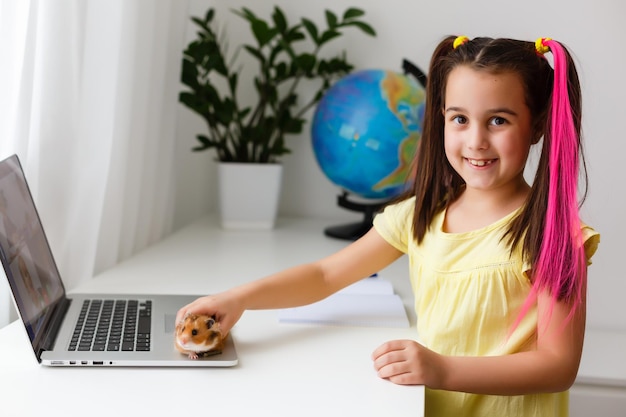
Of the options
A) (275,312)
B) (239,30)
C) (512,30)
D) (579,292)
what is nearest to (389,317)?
(275,312)

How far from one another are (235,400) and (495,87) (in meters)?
0.45

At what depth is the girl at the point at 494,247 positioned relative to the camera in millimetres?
899

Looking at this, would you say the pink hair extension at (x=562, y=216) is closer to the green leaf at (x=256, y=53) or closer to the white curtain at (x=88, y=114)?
the white curtain at (x=88, y=114)

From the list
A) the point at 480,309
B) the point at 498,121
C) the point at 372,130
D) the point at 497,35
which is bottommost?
the point at 480,309

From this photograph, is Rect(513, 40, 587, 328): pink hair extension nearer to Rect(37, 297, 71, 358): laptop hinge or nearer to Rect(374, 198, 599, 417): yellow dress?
Rect(374, 198, 599, 417): yellow dress

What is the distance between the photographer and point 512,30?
1.81 m

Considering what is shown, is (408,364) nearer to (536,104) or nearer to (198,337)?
(198,337)

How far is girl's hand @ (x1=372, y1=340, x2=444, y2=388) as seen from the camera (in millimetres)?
864

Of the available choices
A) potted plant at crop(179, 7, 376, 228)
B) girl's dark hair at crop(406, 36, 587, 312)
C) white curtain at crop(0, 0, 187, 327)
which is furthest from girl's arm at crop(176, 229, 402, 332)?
potted plant at crop(179, 7, 376, 228)

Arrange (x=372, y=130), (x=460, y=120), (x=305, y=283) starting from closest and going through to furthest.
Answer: (x=460, y=120)
(x=305, y=283)
(x=372, y=130)

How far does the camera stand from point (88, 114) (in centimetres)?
132

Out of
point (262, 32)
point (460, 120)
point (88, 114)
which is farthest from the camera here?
point (262, 32)

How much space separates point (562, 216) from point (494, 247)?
0.32 ft

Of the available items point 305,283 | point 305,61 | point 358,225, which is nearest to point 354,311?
point 305,283
